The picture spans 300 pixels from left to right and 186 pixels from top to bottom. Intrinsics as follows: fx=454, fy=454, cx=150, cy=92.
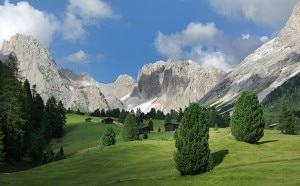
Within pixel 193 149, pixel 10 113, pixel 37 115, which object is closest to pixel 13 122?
pixel 10 113

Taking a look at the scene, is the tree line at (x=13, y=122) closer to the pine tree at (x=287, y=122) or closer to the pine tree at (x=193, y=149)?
the pine tree at (x=193, y=149)

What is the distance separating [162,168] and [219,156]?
8.43m

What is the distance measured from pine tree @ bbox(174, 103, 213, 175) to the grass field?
1.44 m

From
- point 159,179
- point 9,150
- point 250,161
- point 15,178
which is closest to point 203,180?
point 159,179

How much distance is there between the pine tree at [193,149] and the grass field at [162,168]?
1440 mm

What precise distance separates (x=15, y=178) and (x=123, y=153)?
75.6 ft

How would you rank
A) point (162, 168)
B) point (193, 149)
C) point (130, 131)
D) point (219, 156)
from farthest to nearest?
1. point (130, 131)
2. point (219, 156)
3. point (162, 168)
4. point (193, 149)

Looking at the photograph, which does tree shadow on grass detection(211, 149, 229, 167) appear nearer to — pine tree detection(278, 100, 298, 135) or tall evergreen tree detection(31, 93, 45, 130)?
pine tree detection(278, 100, 298, 135)

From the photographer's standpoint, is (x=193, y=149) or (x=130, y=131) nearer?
(x=193, y=149)

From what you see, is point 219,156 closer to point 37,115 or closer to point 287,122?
point 287,122

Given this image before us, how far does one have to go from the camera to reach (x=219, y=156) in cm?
6347

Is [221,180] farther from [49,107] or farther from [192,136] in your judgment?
[49,107]

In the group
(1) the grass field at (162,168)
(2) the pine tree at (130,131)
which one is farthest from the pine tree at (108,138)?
(1) the grass field at (162,168)

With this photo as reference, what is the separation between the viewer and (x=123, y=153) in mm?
79875
